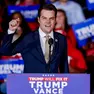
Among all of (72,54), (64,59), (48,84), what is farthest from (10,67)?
(48,84)

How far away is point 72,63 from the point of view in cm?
411

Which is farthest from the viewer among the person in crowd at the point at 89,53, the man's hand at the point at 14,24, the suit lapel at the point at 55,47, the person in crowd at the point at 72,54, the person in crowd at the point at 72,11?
the person in crowd at the point at 72,11

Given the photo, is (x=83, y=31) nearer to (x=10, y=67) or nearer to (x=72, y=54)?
(x=72, y=54)

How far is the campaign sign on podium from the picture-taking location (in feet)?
7.73

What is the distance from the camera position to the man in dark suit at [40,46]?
2648 millimetres

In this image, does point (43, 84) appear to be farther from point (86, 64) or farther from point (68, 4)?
point (68, 4)

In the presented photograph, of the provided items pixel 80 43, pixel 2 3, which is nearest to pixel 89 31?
pixel 80 43

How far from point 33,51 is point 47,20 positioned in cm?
24

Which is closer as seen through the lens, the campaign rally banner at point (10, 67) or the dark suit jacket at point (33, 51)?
the dark suit jacket at point (33, 51)

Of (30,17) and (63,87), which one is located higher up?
(30,17)

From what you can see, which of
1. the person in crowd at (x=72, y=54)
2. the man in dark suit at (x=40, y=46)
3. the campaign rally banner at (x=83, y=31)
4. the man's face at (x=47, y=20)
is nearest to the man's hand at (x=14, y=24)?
the man in dark suit at (x=40, y=46)

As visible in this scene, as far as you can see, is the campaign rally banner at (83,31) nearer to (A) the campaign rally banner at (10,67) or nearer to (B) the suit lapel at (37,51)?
(A) the campaign rally banner at (10,67)

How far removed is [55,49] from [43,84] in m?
0.40

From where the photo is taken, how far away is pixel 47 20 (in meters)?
2.64
